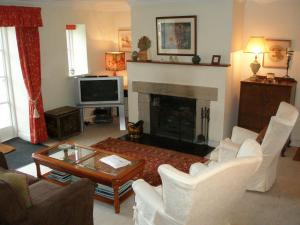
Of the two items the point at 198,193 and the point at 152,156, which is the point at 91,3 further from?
the point at 198,193

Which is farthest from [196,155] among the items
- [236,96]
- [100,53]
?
[100,53]

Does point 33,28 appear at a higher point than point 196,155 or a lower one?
higher

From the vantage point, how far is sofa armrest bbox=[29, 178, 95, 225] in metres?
2.44

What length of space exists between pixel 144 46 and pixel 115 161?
8.64 feet

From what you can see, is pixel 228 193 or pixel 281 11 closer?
pixel 228 193

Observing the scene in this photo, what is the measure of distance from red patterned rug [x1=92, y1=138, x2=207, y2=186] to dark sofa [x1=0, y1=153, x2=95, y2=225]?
4.66 feet

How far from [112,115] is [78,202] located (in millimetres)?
4463

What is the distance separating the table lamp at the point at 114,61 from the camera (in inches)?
260

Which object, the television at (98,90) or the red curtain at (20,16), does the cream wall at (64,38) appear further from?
the television at (98,90)

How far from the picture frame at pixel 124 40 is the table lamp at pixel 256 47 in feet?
8.70

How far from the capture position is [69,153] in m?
4.10

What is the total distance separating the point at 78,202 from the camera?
271 cm

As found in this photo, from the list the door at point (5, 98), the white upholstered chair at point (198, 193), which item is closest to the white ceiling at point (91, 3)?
the door at point (5, 98)

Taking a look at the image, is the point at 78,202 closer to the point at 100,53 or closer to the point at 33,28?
the point at 33,28
